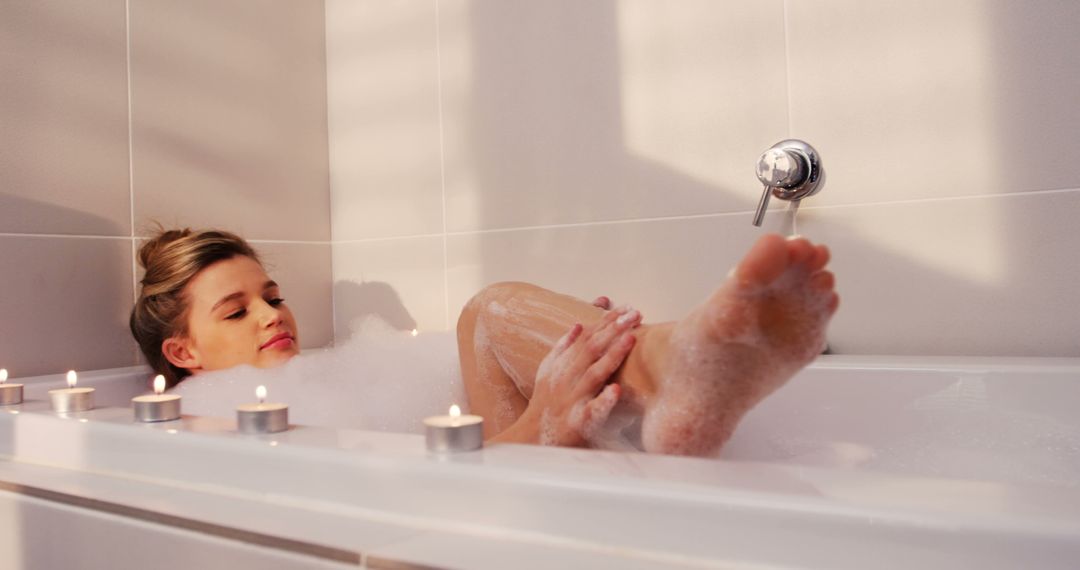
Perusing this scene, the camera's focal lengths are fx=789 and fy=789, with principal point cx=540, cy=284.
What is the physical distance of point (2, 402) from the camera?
0.92 m

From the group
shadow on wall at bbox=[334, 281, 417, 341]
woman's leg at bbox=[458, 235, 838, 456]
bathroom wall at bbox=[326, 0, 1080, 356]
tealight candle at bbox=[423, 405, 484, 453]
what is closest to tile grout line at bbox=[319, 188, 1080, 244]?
bathroom wall at bbox=[326, 0, 1080, 356]

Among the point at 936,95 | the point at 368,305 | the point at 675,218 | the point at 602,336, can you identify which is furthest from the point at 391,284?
the point at 936,95

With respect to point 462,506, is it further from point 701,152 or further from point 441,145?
point 441,145

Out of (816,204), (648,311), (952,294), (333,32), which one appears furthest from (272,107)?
(952,294)

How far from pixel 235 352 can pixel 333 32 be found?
958 millimetres

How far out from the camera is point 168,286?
1427 mm

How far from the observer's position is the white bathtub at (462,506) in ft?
1.36

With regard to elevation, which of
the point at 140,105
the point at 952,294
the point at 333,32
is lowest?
the point at 952,294

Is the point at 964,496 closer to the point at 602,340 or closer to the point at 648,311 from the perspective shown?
the point at 602,340

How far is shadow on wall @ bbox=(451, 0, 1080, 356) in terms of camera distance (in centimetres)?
123

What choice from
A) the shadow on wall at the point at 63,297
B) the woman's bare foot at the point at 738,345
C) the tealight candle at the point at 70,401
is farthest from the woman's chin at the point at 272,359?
the woman's bare foot at the point at 738,345

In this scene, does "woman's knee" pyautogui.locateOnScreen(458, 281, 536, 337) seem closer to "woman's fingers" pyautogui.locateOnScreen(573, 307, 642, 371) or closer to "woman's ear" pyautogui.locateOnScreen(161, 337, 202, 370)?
"woman's fingers" pyautogui.locateOnScreen(573, 307, 642, 371)

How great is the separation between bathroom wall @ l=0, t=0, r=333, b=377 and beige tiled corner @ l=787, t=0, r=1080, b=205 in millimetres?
1170

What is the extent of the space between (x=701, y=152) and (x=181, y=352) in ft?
3.38
